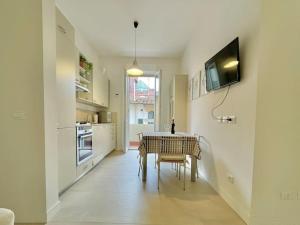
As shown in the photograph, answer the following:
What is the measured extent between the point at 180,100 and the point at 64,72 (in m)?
3.17

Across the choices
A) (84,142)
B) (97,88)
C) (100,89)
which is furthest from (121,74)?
(84,142)

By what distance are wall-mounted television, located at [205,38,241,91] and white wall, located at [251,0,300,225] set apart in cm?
42

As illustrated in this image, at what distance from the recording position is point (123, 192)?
255 centimetres

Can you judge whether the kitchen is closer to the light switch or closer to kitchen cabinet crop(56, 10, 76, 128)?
kitchen cabinet crop(56, 10, 76, 128)

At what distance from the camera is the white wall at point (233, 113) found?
1.81 m

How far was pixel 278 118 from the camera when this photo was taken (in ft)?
5.01

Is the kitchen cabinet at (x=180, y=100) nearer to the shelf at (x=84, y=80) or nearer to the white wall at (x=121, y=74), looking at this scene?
the white wall at (x=121, y=74)

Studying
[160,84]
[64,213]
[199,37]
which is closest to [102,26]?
[199,37]

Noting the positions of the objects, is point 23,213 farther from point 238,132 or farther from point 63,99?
point 238,132

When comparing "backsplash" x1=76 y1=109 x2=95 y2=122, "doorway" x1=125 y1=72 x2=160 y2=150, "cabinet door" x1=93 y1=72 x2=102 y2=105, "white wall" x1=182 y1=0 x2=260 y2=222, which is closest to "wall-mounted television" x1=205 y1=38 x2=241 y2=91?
"white wall" x1=182 y1=0 x2=260 y2=222

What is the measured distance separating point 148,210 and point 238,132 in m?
1.41

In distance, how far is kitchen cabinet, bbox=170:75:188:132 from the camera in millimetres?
4785

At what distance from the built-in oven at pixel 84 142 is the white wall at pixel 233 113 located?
2217 millimetres

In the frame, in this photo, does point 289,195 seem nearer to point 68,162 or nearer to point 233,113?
point 233,113
